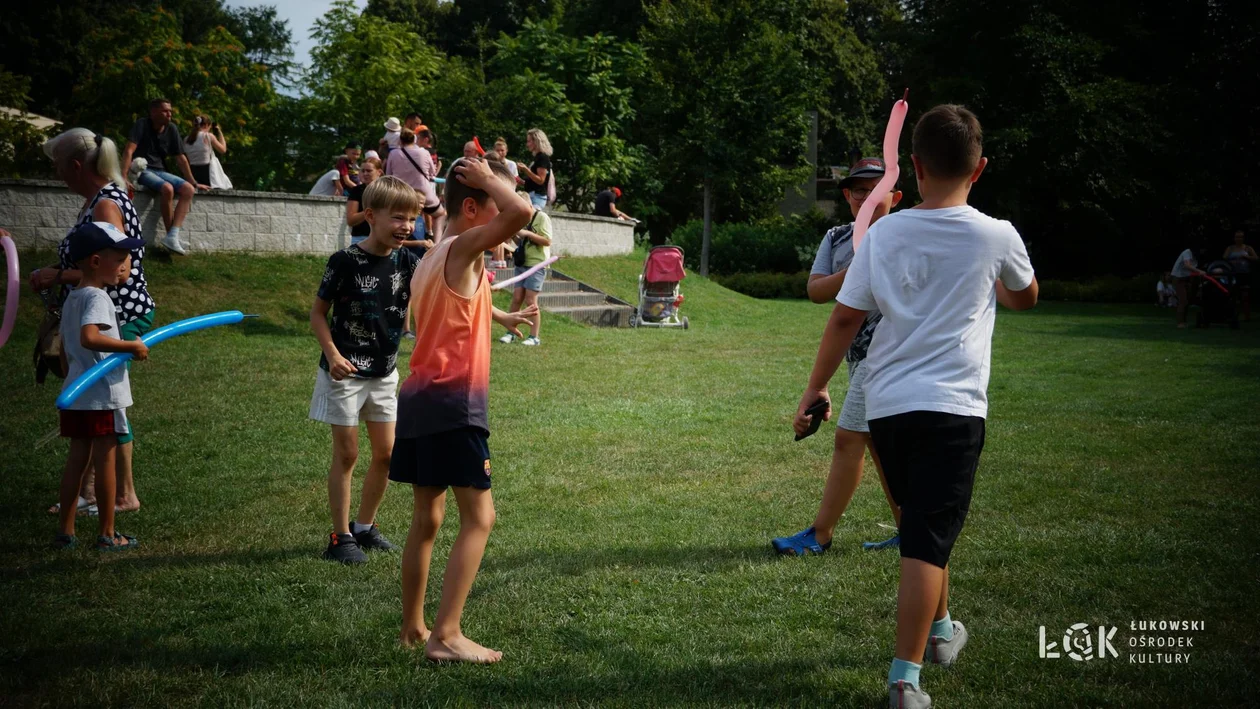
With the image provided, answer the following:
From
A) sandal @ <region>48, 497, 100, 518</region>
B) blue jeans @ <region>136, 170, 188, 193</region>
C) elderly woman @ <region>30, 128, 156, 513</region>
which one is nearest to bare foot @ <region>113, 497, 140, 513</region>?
sandal @ <region>48, 497, 100, 518</region>

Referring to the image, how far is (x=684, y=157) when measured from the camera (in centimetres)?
3625

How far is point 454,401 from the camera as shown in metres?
3.79

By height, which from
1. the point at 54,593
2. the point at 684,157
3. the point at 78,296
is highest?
the point at 684,157

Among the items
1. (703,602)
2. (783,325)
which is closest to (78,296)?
(703,602)

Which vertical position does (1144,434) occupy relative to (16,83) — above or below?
below

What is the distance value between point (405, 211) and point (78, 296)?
1.81 meters

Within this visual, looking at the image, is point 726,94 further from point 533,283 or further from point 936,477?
point 936,477

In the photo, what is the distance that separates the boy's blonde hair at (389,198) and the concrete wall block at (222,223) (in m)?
11.3

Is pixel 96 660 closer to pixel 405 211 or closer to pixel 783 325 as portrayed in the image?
pixel 405 211

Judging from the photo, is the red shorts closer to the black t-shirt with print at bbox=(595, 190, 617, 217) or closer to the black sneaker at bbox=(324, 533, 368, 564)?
the black sneaker at bbox=(324, 533, 368, 564)

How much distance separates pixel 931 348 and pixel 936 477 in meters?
0.44

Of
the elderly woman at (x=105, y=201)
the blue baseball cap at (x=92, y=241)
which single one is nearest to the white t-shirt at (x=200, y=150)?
the elderly woman at (x=105, y=201)

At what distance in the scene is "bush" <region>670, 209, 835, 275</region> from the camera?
38000 mm

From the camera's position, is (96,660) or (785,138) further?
(785,138)
